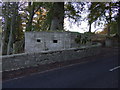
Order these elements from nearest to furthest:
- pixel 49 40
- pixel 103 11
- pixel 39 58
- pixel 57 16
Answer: pixel 39 58
pixel 49 40
pixel 57 16
pixel 103 11

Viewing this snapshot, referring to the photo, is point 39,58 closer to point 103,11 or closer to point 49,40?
point 49,40

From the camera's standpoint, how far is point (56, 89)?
235 inches

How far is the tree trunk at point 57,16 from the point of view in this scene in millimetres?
17297

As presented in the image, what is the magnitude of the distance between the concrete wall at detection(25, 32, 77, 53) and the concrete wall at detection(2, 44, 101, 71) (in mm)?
1881

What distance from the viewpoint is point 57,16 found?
18.0 m

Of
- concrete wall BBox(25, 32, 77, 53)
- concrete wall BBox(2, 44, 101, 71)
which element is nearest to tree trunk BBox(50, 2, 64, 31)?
concrete wall BBox(25, 32, 77, 53)

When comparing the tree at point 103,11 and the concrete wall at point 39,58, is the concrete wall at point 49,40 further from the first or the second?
the tree at point 103,11

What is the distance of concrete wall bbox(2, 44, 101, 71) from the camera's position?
8538mm

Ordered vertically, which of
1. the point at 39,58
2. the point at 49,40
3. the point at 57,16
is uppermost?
the point at 57,16

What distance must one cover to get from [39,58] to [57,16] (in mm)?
8582

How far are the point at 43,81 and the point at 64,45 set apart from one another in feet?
28.7

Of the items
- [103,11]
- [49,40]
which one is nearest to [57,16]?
[49,40]

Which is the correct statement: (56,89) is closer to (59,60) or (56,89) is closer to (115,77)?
(115,77)

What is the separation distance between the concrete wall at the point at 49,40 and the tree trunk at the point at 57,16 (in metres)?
1.97
